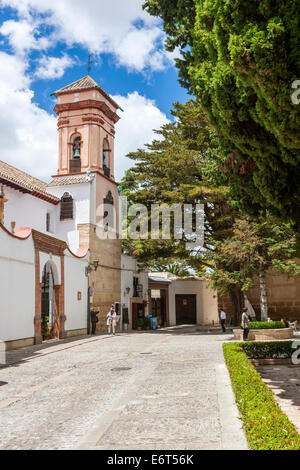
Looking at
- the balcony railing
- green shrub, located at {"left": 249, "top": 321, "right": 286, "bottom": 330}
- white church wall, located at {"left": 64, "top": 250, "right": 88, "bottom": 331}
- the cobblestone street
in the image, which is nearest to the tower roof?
the balcony railing

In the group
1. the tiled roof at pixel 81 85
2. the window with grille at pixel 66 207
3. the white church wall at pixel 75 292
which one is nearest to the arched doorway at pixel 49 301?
the white church wall at pixel 75 292

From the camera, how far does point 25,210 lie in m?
24.4

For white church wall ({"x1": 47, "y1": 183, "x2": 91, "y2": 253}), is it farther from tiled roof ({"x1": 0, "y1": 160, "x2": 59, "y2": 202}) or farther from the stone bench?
the stone bench

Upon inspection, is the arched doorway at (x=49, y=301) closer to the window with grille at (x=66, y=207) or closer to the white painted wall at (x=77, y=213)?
the white painted wall at (x=77, y=213)

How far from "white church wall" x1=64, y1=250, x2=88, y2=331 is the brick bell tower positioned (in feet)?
7.89

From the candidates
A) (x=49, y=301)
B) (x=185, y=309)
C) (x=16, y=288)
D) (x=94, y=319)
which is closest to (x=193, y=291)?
(x=185, y=309)

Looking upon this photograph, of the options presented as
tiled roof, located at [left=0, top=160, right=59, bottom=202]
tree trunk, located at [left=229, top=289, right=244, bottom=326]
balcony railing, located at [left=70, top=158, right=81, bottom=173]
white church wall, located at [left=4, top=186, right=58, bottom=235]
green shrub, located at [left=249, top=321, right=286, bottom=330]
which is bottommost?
green shrub, located at [left=249, top=321, right=286, bottom=330]

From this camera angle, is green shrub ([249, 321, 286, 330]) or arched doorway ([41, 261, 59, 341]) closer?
green shrub ([249, 321, 286, 330])

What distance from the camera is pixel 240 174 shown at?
8.87m

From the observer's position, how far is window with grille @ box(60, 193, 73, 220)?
92.2 ft

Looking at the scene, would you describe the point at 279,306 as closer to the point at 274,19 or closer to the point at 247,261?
the point at 247,261

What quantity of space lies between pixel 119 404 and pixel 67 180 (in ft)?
74.3

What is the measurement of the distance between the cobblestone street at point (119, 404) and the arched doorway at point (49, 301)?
7320mm
